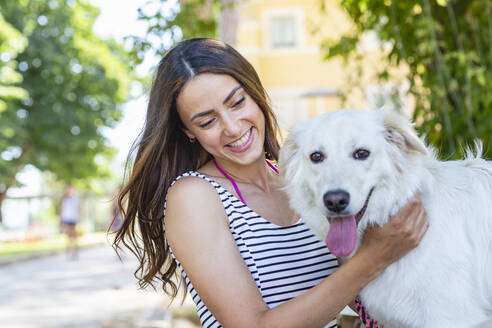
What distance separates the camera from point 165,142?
2.73 meters

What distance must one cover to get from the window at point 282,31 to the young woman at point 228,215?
1651 cm

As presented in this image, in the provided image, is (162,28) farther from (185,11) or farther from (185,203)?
(185,203)

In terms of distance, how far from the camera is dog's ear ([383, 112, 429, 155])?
230cm

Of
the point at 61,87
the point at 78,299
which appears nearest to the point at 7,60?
the point at 61,87

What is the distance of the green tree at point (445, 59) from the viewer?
3.96 metres

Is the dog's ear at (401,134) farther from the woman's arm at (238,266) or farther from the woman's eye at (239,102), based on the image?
the woman's eye at (239,102)

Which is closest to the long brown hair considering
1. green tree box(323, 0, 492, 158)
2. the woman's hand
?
the woman's hand

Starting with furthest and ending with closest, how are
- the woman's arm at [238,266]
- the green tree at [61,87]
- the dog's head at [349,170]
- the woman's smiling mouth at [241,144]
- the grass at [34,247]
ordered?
the green tree at [61,87] → the grass at [34,247] → the woman's smiling mouth at [241,144] → the dog's head at [349,170] → the woman's arm at [238,266]

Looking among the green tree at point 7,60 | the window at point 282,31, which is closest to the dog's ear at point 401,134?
the window at point 282,31

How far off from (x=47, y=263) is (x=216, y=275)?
14.7 metres

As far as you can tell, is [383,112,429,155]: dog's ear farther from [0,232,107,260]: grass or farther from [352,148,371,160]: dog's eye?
[0,232,107,260]: grass

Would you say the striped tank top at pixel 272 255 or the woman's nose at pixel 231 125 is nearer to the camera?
the striped tank top at pixel 272 255

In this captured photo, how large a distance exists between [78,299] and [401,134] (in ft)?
25.5

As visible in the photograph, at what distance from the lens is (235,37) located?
6.22m
